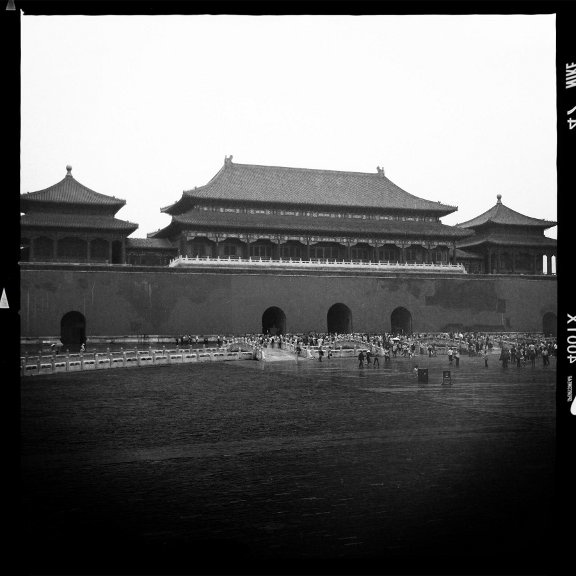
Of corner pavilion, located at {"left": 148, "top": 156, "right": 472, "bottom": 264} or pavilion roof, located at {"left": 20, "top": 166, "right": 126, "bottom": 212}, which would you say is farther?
corner pavilion, located at {"left": 148, "top": 156, "right": 472, "bottom": 264}

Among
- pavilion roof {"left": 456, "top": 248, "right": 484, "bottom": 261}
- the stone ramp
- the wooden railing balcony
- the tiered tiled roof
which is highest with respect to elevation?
the tiered tiled roof

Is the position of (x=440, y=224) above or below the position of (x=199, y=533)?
above

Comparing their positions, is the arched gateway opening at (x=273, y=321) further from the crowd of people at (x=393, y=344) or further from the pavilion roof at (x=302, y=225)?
the pavilion roof at (x=302, y=225)

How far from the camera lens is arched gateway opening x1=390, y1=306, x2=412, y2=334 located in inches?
1049

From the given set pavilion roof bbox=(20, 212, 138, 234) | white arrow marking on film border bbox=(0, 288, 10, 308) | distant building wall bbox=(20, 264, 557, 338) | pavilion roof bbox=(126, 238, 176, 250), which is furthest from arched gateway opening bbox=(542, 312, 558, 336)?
pavilion roof bbox=(126, 238, 176, 250)

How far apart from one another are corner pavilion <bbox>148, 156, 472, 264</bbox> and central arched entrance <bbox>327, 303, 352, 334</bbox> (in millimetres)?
2130

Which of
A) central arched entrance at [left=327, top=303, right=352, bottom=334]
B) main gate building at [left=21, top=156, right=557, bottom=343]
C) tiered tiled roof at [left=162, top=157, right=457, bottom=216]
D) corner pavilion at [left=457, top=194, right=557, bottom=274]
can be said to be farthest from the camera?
central arched entrance at [left=327, top=303, right=352, bottom=334]

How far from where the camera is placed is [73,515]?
13.7 ft

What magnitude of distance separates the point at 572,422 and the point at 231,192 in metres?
22.8

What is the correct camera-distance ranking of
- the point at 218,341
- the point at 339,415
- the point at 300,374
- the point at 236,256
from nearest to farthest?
the point at 339,415 → the point at 300,374 → the point at 218,341 → the point at 236,256

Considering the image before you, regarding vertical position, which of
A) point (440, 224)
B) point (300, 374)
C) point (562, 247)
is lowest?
point (300, 374)

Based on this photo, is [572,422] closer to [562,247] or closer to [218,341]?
[562,247]

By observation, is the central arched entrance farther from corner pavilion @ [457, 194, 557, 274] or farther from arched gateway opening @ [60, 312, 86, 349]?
arched gateway opening @ [60, 312, 86, 349]

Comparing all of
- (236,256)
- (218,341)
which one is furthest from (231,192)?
(218,341)
